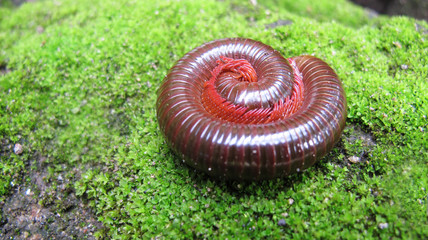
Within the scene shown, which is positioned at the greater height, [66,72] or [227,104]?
[227,104]

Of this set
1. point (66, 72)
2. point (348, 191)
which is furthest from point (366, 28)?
point (66, 72)

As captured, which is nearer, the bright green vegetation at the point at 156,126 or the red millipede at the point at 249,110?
Result: the red millipede at the point at 249,110

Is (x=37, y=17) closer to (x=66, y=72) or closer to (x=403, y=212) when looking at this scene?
(x=66, y=72)

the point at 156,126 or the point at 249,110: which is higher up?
the point at 249,110

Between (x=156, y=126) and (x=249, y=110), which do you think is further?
(x=156, y=126)
